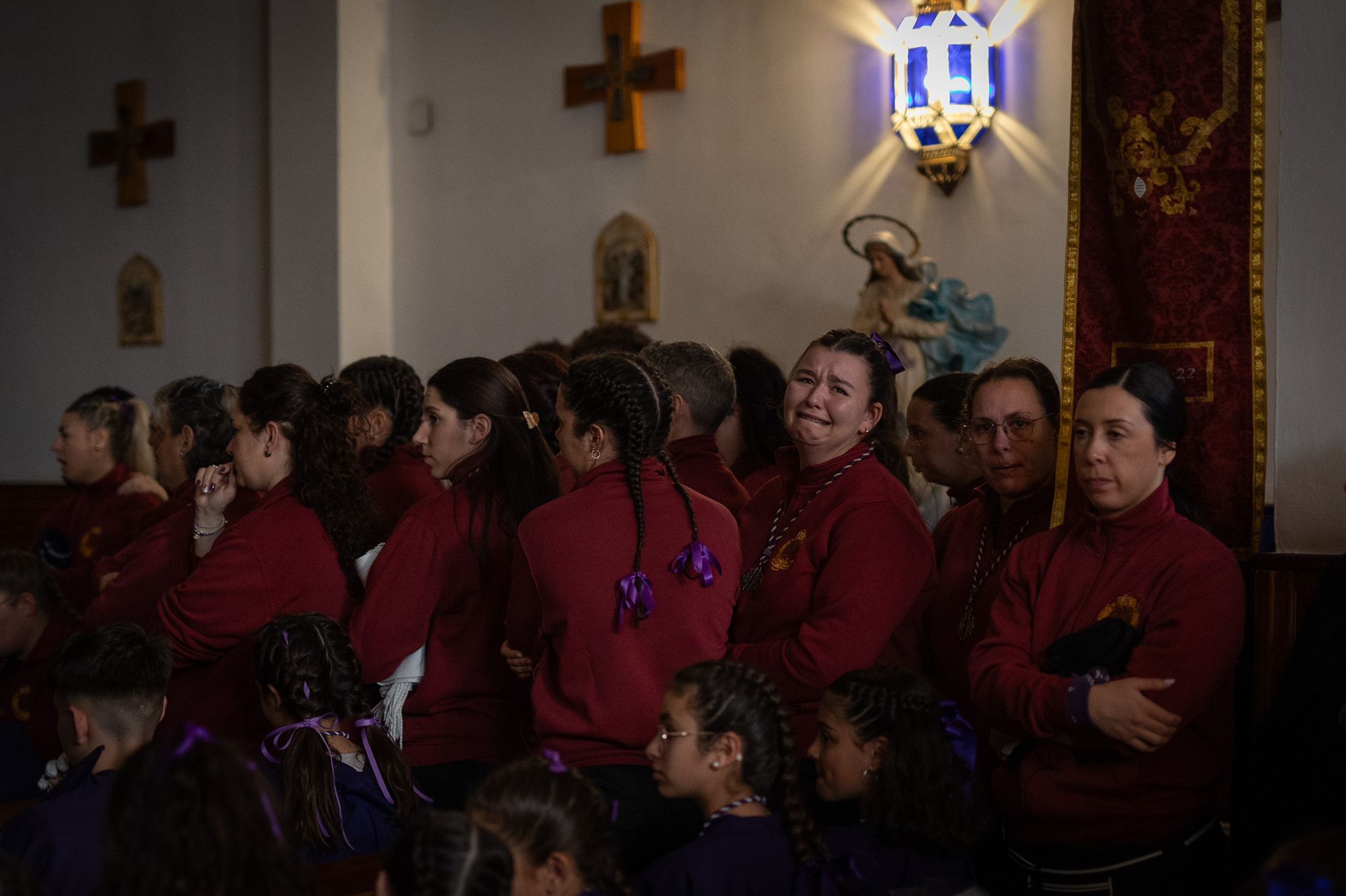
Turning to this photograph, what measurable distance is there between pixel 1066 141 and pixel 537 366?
2913 mm

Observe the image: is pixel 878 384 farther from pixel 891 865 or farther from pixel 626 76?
pixel 626 76

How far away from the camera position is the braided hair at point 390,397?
4.37 m

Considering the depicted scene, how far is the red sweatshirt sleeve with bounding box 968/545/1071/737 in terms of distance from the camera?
2744 mm

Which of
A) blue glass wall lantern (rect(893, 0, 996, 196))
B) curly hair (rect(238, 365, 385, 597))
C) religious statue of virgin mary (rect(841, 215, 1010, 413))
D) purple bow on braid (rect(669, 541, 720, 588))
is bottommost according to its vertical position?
purple bow on braid (rect(669, 541, 720, 588))

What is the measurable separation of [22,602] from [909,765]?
3.24 metres

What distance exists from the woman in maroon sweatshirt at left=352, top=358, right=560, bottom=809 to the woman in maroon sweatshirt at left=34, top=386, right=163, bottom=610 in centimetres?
253

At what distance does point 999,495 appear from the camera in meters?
3.57

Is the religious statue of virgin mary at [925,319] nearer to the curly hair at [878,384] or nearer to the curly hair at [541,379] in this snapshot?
the curly hair at [541,379]

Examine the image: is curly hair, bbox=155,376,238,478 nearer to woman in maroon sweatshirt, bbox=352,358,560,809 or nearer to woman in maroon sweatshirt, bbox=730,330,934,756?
woman in maroon sweatshirt, bbox=352,358,560,809

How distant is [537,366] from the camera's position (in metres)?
4.59

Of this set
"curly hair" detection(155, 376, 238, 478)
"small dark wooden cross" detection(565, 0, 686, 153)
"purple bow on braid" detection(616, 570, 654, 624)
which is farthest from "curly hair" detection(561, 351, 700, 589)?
"small dark wooden cross" detection(565, 0, 686, 153)

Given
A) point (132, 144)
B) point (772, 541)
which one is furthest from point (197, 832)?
point (132, 144)

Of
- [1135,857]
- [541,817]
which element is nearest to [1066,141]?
[1135,857]

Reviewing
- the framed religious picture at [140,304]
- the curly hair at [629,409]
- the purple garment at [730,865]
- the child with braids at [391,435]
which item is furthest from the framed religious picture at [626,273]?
the purple garment at [730,865]
